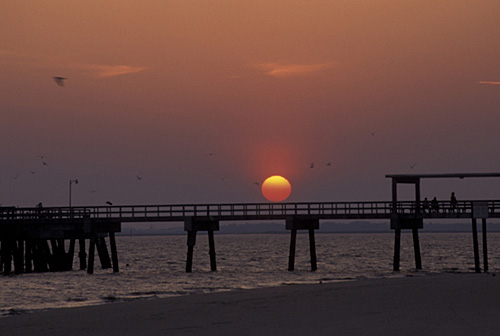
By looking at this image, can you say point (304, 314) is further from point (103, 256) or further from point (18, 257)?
point (103, 256)

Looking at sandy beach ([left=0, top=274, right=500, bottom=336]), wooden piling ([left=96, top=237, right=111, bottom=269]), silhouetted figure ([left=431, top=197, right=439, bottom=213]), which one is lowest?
wooden piling ([left=96, top=237, right=111, bottom=269])

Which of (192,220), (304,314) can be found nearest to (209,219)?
(192,220)

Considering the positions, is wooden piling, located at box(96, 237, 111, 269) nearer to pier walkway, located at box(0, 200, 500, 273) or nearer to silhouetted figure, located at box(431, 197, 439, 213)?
pier walkway, located at box(0, 200, 500, 273)

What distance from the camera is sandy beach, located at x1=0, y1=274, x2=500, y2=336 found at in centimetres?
1575

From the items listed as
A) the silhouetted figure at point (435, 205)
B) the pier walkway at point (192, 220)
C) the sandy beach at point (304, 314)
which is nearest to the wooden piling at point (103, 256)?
the pier walkway at point (192, 220)

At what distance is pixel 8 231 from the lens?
174 feet

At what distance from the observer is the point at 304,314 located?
18.2m

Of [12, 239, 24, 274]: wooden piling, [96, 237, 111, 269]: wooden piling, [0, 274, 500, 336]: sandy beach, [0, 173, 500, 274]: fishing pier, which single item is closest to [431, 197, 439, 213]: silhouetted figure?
[0, 173, 500, 274]: fishing pier

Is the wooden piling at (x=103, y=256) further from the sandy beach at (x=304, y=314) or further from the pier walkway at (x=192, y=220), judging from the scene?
the sandy beach at (x=304, y=314)

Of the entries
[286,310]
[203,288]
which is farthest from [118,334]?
[203,288]

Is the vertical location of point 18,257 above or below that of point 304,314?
below

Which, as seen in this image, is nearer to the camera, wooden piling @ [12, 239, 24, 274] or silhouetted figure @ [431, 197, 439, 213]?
silhouetted figure @ [431, 197, 439, 213]

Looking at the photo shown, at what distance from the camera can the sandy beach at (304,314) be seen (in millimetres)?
15750

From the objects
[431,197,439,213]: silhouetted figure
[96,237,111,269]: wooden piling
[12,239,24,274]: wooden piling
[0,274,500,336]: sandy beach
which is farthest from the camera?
[96,237,111,269]: wooden piling
